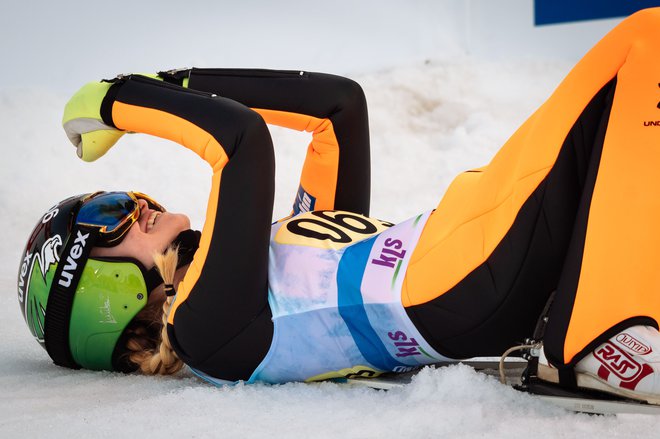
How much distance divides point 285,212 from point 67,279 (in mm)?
1432

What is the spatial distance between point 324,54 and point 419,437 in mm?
2593

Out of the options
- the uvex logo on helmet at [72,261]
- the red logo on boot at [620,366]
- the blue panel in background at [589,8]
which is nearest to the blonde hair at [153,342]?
the uvex logo on helmet at [72,261]

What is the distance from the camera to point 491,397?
1.14 m

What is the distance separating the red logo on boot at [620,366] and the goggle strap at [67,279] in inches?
31.7

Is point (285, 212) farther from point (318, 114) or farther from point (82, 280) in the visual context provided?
point (82, 280)

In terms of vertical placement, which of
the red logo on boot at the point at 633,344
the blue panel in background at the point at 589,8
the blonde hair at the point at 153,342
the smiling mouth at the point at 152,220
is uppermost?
the blue panel in background at the point at 589,8

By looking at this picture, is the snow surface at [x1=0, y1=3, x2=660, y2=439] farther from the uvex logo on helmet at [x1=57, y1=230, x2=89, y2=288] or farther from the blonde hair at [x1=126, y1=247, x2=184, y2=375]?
the uvex logo on helmet at [x1=57, y1=230, x2=89, y2=288]

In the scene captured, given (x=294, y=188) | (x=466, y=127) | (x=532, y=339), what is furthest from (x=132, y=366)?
(x=466, y=127)

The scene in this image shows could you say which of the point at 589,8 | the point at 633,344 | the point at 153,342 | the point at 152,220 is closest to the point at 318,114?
the point at 152,220

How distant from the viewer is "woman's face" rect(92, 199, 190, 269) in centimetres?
140

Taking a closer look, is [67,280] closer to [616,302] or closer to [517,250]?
[517,250]

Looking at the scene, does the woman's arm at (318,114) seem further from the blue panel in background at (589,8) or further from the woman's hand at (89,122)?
the blue panel in background at (589,8)

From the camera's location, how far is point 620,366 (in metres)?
1.05

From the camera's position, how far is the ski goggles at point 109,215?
1.41 meters
